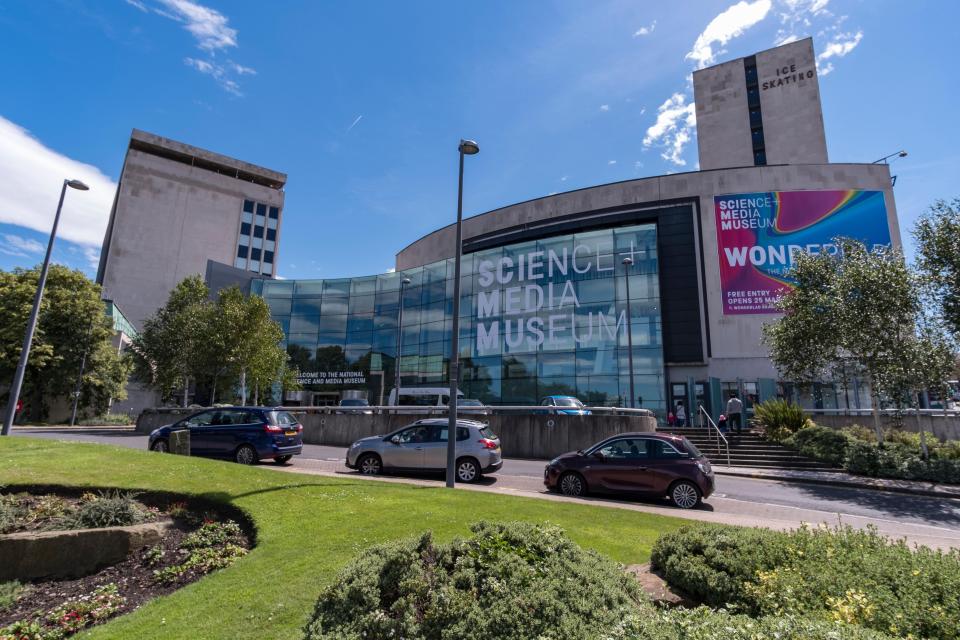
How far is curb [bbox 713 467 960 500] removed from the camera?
13.8m

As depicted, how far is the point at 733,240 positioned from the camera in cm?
3653

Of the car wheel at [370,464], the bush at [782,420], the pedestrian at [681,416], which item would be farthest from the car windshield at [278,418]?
the pedestrian at [681,416]

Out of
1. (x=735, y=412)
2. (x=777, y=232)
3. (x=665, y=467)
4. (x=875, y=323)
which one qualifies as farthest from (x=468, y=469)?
(x=777, y=232)

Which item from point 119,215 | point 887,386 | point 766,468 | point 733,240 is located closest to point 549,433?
point 766,468

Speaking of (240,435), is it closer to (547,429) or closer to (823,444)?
(547,429)

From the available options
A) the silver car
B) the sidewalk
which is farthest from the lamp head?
the sidewalk

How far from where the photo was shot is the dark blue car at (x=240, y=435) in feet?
47.8

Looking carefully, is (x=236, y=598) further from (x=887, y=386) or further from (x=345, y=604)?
(x=887, y=386)

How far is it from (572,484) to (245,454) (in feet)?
31.1

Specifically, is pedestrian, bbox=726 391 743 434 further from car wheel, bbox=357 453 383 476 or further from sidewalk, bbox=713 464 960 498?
car wheel, bbox=357 453 383 476

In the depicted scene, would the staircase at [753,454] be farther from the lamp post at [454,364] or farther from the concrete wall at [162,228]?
the concrete wall at [162,228]

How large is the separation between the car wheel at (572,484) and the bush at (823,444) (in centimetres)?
1200

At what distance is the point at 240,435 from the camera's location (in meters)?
14.6

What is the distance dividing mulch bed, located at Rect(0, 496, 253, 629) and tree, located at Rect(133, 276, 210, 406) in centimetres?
3122
